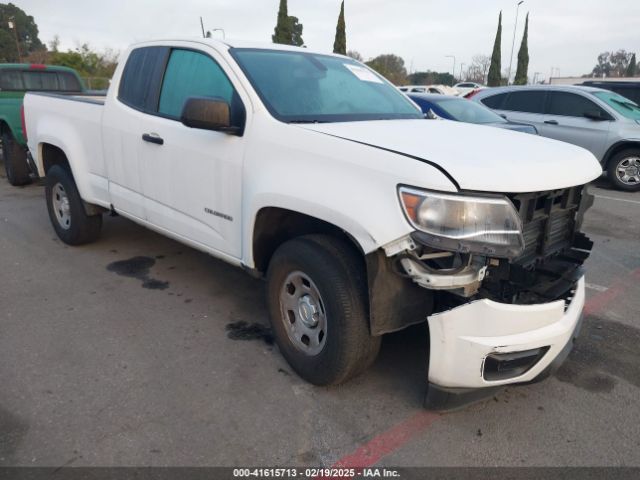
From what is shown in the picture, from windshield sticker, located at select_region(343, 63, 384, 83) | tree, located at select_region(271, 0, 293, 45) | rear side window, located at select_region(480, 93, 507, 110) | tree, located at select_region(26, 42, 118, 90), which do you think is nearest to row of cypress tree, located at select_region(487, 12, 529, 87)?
tree, located at select_region(271, 0, 293, 45)

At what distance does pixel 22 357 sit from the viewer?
10.5 ft

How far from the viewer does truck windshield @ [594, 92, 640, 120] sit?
947 centimetres

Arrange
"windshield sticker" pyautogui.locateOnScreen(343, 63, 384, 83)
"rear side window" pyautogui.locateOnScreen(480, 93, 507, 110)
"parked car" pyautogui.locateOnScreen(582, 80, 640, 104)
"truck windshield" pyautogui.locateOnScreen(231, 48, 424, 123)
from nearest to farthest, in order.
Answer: "truck windshield" pyautogui.locateOnScreen(231, 48, 424, 123) < "windshield sticker" pyautogui.locateOnScreen(343, 63, 384, 83) < "rear side window" pyautogui.locateOnScreen(480, 93, 507, 110) < "parked car" pyautogui.locateOnScreen(582, 80, 640, 104)

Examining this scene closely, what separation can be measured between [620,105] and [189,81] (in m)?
9.02

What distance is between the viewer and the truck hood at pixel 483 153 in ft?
7.43

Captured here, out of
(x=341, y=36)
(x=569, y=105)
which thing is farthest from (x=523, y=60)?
(x=569, y=105)

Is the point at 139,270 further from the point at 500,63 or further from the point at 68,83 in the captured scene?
the point at 500,63

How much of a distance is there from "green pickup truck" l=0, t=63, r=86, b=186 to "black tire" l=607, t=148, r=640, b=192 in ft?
29.9

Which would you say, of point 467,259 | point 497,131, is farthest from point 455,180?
point 497,131

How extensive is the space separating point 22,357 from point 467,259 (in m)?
2.72

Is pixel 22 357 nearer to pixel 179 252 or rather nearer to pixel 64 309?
pixel 64 309

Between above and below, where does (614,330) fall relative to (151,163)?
below

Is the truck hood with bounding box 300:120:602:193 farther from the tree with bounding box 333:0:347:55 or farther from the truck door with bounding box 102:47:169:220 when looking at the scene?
the tree with bounding box 333:0:347:55

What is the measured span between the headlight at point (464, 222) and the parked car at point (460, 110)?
20.2ft
